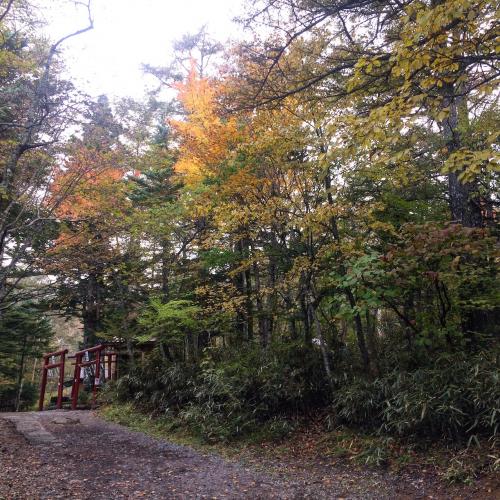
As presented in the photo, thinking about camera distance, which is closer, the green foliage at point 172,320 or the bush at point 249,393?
the bush at point 249,393

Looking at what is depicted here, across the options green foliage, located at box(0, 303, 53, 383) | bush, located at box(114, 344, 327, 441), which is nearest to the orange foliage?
bush, located at box(114, 344, 327, 441)

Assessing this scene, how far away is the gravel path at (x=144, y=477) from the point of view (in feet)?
14.8

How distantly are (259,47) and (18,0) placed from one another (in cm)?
404

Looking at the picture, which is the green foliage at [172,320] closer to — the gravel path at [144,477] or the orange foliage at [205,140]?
the gravel path at [144,477]

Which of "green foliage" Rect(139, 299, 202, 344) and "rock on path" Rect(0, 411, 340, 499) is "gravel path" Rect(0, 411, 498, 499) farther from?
"green foliage" Rect(139, 299, 202, 344)

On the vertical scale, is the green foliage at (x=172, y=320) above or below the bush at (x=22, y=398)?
above

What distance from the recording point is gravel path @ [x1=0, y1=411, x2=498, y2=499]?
14.8ft

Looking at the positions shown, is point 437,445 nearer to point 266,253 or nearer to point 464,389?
point 464,389

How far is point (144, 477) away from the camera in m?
5.12

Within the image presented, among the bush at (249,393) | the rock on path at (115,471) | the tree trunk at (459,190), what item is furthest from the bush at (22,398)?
the tree trunk at (459,190)

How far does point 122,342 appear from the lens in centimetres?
1267

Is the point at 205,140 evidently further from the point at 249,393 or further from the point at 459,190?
the point at 249,393

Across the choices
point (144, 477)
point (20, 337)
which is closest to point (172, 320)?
point (144, 477)

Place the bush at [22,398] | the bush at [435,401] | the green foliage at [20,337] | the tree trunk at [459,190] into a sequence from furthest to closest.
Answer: the bush at [22,398] → the green foliage at [20,337] → the tree trunk at [459,190] → the bush at [435,401]
